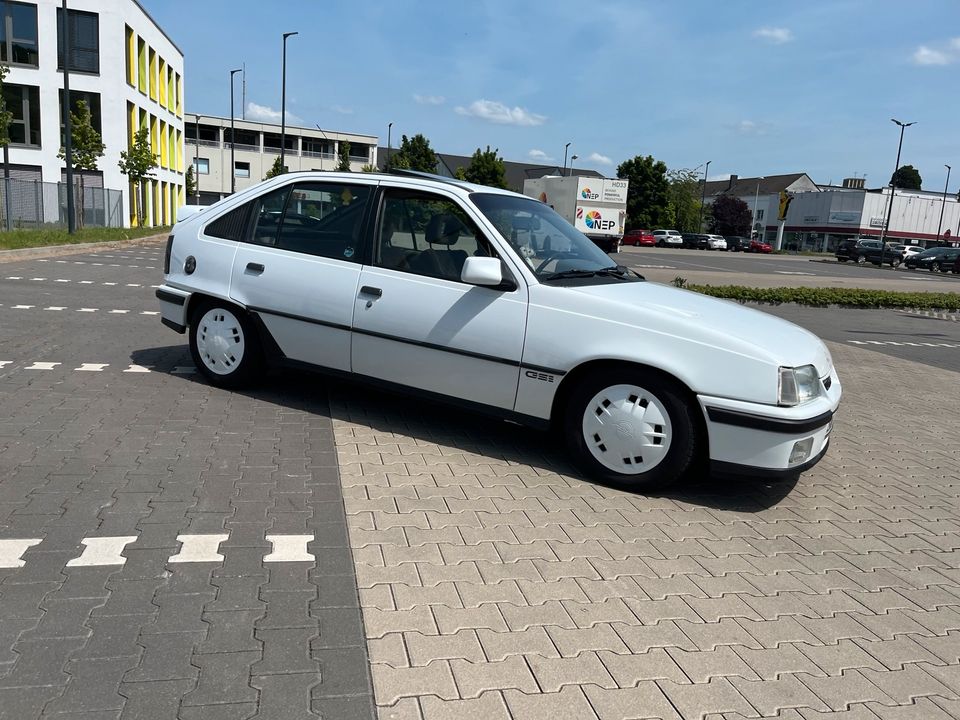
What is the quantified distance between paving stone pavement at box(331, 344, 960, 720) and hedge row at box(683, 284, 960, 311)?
11566mm

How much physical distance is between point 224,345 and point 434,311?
203 cm

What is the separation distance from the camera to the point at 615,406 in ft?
14.9

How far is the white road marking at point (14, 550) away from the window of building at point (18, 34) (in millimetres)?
37974

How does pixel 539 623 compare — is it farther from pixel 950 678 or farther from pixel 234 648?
pixel 950 678

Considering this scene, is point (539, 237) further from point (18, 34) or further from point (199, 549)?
point (18, 34)

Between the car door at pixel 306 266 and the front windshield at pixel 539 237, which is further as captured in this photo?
the car door at pixel 306 266

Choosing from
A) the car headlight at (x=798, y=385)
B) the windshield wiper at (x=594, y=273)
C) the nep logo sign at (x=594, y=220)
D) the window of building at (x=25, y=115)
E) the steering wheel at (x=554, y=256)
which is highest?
the window of building at (x=25, y=115)

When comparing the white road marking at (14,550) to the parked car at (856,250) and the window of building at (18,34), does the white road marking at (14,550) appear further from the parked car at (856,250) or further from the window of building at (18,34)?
the parked car at (856,250)

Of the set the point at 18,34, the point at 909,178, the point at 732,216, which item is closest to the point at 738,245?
the point at 732,216

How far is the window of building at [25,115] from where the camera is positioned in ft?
114

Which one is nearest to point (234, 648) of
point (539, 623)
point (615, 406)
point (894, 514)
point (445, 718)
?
point (445, 718)

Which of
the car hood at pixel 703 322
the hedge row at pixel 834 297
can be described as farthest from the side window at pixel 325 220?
the hedge row at pixel 834 297

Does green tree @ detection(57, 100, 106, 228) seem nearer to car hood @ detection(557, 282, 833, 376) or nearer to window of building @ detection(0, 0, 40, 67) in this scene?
window of building @ detection(0, 0, 40, 67)

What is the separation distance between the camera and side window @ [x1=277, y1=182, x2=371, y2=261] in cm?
555
